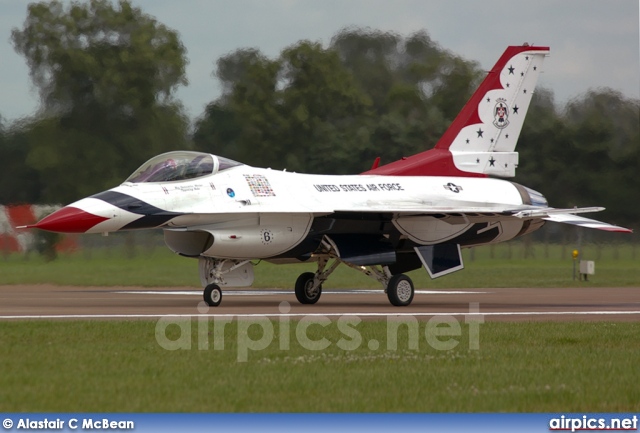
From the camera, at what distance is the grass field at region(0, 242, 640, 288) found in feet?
79.3

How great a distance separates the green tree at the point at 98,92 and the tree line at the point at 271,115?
3 centimetres

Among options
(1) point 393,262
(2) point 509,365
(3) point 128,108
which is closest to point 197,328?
(2) point 509,365

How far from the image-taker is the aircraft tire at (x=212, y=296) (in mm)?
16969

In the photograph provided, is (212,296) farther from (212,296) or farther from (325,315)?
(325,315)

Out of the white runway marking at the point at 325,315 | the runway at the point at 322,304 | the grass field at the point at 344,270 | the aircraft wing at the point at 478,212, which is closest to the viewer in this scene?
the white runway marking at the point at 325,315

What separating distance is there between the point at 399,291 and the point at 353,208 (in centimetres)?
154

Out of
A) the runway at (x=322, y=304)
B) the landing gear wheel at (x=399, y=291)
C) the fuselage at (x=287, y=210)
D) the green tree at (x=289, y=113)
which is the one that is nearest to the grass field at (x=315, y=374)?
the runway at (x=322, y=304)

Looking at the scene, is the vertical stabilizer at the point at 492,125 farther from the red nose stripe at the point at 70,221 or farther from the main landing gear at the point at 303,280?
the red nose stripe at the point at 70,221

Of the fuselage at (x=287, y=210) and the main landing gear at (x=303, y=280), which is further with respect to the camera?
the main landing gear at (x=303, y=280)

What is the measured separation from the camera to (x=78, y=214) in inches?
632

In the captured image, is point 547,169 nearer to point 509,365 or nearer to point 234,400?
point 509,365

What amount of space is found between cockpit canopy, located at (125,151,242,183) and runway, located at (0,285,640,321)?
1959 mm

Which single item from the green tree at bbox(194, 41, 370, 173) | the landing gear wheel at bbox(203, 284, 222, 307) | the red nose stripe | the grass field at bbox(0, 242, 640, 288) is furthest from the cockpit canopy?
the green tree at bbox(194, 41, 370, 173)

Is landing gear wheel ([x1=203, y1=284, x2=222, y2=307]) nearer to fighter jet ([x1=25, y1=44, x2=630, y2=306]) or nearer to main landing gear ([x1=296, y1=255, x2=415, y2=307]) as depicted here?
fighter jet ([x1=25, y1=44, x2=630, y2=306])
